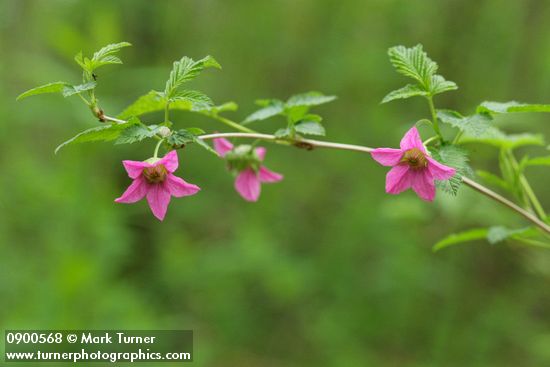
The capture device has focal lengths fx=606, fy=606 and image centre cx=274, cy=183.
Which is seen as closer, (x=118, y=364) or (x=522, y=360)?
(x=118, y=364)

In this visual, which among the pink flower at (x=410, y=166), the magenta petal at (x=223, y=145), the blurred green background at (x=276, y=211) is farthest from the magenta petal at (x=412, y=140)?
the blurred green background at (x=276, y=211)

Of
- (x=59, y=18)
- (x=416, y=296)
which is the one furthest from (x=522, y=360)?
(x=59, y=18)

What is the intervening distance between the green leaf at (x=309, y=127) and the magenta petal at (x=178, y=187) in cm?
28

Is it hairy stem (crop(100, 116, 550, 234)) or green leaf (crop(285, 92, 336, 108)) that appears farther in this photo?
green leaf (crop(285, 92, 336, 108))

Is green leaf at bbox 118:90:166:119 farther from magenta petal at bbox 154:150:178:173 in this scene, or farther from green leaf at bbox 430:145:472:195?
green leaf at bbox 430:145:472:195

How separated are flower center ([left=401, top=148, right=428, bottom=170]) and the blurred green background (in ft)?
6.49

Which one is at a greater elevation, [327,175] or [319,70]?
[319,70]

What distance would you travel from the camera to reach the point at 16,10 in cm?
437

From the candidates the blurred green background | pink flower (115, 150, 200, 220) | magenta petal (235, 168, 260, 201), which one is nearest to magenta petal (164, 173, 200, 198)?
pink flower (115, 150, 200, 220)

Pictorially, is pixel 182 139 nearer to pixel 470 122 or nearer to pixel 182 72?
pixel 182 72

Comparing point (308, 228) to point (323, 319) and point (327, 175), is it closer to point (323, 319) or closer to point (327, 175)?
point (327, 175)

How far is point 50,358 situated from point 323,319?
2.06 m

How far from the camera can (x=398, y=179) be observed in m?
1.32

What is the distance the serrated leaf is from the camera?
1.27 meters
